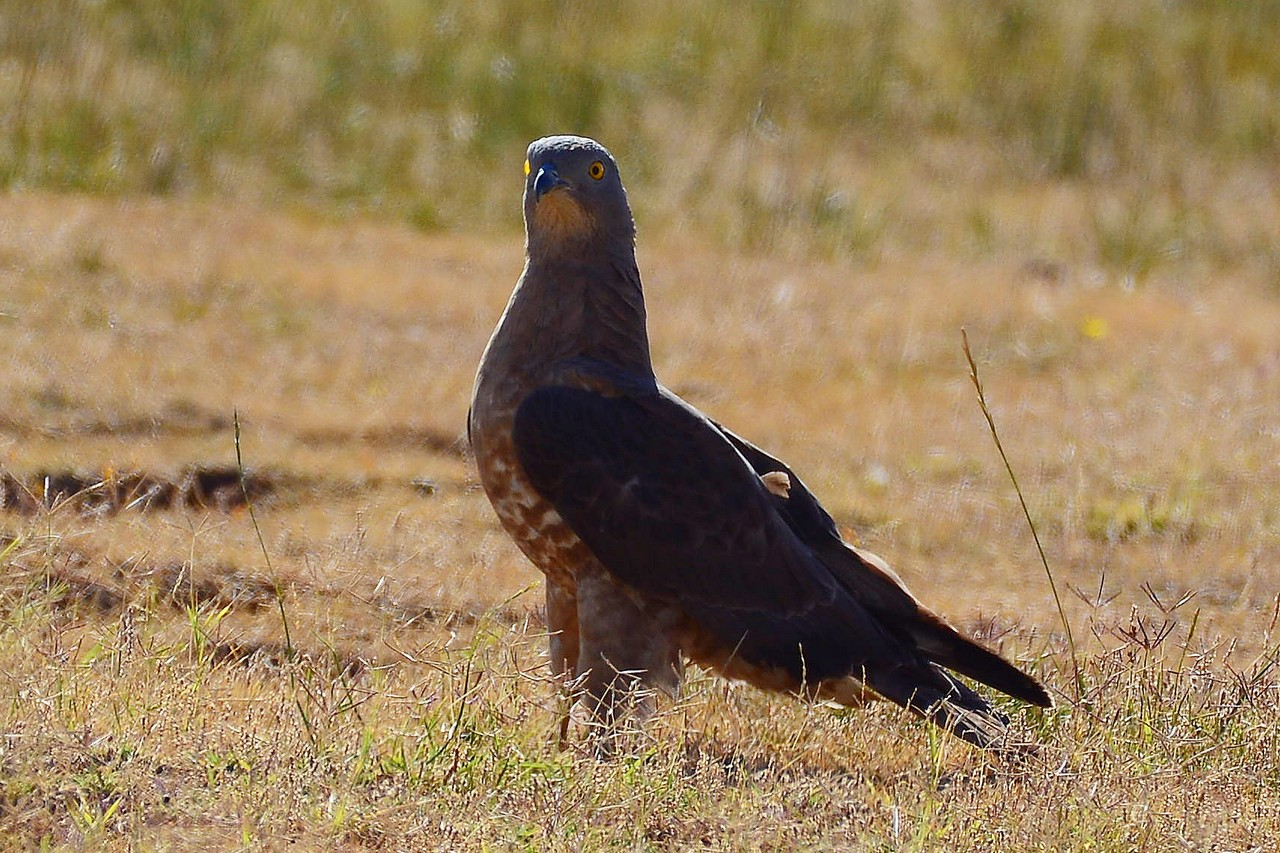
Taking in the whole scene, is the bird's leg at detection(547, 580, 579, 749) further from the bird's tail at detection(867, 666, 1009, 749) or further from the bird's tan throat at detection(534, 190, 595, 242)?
the bird's tan throat at detection(534, 190, 595, 242)

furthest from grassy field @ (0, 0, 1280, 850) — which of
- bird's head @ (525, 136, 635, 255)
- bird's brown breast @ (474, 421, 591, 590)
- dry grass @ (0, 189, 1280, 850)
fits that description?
bird's head @ (525, 136, 635, 255)

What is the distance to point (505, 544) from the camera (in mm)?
6027

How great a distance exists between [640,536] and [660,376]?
145 inches

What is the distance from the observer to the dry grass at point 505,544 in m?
3.48

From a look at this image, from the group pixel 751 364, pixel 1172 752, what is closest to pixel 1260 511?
pixel 751 364

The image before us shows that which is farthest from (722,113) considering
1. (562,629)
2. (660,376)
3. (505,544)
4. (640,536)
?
(640,536)

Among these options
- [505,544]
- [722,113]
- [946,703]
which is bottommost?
[505,544]

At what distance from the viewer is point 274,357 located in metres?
7.70

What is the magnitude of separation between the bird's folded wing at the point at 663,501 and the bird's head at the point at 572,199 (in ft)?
1.42

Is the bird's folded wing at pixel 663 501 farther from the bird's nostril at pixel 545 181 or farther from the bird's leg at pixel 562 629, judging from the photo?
the bird's nostril at pixel 545 181

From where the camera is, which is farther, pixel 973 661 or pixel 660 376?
pixel 660 376

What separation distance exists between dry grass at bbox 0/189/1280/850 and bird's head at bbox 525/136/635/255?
3.48 ft

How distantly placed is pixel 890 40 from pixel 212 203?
18.2ft

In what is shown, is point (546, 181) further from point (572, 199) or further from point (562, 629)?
point (562, 629)
